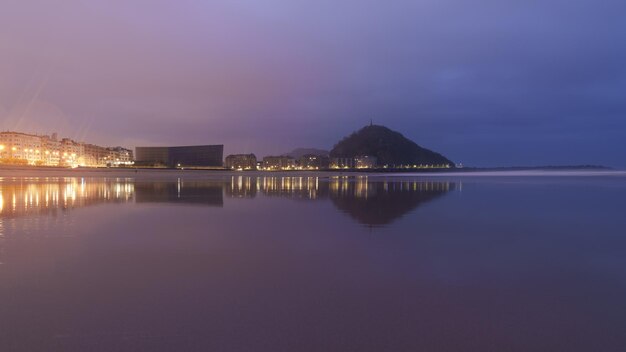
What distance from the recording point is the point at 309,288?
6.59 meters

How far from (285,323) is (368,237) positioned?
636 cm

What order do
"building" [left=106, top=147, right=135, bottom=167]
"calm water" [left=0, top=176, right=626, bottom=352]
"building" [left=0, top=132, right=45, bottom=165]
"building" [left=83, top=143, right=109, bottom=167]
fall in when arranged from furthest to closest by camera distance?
"building" [left=106, top=147, right=135, bottom=167], "building" [left=83, top=143, right=109, bottom=167], "building" [left=0, top=132, right=45, bottom=165], "calm water" [left=0, top=176, right=626, bottom=352]

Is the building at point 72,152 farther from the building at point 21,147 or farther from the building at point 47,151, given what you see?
the building at point 21,147

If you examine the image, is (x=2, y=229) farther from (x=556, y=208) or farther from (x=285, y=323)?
(x=556, y=208)

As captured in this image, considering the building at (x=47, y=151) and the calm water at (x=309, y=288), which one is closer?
the calm water at (x=309, y=288)

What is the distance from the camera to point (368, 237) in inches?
444

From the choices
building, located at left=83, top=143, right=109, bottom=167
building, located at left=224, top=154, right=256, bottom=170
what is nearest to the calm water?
building, located at left=83, top=143, right=109, bottom=167

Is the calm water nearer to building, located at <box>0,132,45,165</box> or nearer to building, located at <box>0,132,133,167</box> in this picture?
building, located at <box>0,132,133,167</box>

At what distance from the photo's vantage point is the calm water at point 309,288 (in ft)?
15.8

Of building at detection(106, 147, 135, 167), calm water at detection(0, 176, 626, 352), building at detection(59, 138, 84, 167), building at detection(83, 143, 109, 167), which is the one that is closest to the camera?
calm water at detection(0, 176, 626, 352)

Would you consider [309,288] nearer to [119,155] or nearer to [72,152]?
[72,152]

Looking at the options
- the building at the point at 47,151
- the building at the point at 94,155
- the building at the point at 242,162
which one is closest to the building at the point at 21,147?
the building at the point at 47,151

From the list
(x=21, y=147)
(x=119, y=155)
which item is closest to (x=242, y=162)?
(x=119, y=155)

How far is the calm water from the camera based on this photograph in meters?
4.80
